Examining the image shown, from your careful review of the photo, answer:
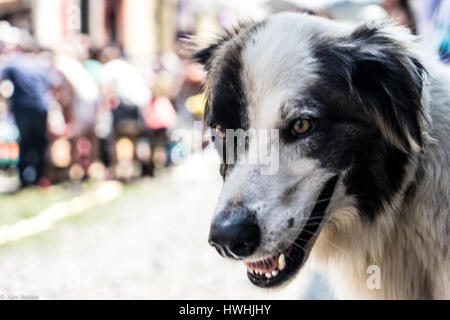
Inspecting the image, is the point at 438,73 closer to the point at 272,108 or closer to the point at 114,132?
the point at 272,108

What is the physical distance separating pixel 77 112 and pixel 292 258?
8.08 m

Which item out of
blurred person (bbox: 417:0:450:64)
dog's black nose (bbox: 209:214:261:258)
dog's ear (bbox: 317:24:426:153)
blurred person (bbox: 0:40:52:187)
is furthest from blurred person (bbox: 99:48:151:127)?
dog's black nose (bbox: 209:214:261:258)

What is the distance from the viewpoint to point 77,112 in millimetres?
10141

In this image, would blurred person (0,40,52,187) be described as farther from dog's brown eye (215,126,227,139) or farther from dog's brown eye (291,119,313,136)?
dog's brown eye (291,119,313,136)

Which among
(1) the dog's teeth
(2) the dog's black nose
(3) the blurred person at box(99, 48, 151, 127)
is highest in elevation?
(2) the dog's black nose

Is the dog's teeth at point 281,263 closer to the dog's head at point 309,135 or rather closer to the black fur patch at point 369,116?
the dog's head at point 309,135

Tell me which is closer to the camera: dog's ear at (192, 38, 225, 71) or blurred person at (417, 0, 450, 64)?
dog's ear at (192, 38, 225, 71)

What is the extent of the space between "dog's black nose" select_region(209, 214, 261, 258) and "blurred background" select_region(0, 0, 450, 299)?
0.47 m

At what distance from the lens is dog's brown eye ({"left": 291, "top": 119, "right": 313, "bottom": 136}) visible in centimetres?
258

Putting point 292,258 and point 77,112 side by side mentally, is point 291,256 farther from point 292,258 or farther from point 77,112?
point 77,112

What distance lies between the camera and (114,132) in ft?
37.2

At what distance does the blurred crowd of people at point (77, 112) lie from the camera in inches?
367

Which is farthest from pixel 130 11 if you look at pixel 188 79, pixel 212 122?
pixel 212 122

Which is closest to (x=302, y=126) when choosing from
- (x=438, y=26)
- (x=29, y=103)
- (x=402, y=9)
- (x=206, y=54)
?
(x=206, y=54)
